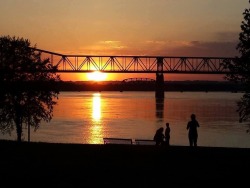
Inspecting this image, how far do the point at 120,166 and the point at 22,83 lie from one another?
863 inches

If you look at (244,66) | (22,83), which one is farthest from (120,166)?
(22,83)

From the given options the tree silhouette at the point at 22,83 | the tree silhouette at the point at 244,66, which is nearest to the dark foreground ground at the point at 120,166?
the tree silhouette at the point at 244,66

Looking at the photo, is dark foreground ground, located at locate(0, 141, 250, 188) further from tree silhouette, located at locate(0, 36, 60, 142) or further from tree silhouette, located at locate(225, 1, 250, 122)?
tree silhouette, located at locate(0, 36, 60, 142)

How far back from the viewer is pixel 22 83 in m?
35.9

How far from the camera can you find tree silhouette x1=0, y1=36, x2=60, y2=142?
35344 millimetres

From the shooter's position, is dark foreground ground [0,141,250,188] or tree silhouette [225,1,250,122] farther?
tree silhouette [225,1,250,122]

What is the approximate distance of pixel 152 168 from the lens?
15.2 m

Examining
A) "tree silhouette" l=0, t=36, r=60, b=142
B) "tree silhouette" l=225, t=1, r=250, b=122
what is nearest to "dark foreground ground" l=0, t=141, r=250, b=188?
"tree silhouette" l=225, t=1, r=250, b=122

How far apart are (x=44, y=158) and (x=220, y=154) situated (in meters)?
6.63

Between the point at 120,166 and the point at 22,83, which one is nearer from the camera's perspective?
the point at 120,166

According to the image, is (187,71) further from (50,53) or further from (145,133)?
(145,133)

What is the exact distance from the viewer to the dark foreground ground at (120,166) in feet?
42.5

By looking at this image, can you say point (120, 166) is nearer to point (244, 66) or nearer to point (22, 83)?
point (244, 66)

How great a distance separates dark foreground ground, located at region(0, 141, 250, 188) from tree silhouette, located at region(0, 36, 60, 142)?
15.1 m
